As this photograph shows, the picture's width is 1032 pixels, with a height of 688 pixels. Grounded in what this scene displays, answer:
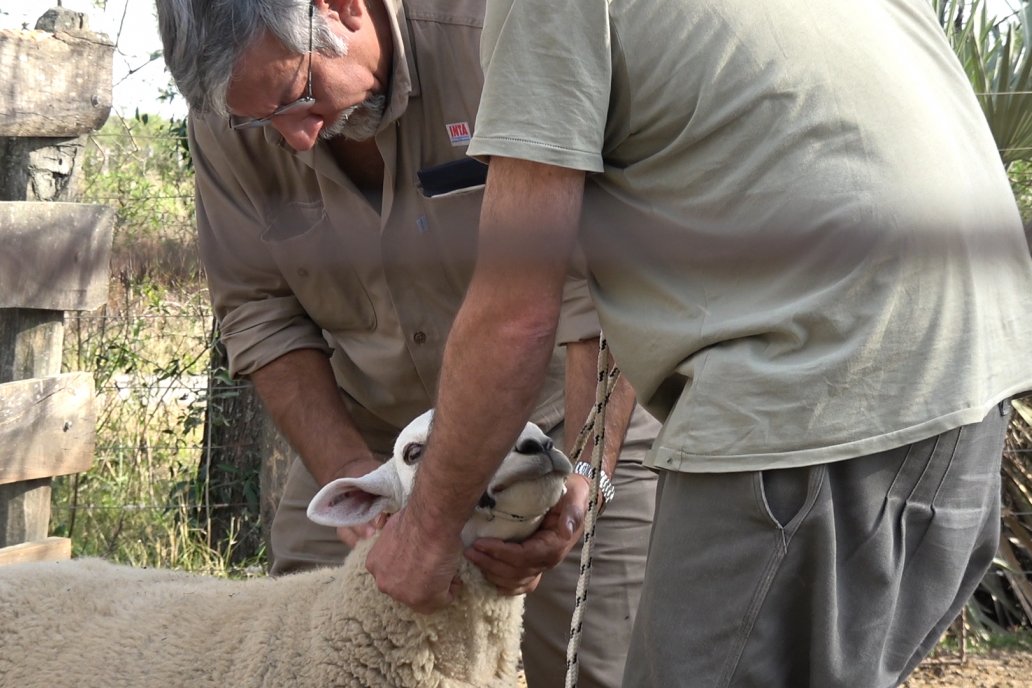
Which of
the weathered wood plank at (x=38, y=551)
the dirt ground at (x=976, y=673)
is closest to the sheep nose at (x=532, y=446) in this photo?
the weathered wood plank at (x=38, y=551)

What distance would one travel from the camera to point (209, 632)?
302 cm

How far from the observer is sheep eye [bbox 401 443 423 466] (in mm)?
2832

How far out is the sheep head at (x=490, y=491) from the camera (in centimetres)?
264

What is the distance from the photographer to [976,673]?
16.5 ft

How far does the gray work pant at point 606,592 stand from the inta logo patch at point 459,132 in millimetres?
809

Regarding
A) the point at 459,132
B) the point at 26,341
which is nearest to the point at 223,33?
the point at 459,132

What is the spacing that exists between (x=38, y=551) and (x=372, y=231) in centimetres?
196

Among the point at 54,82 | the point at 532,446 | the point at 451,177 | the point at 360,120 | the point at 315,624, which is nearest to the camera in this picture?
the point at 532,446

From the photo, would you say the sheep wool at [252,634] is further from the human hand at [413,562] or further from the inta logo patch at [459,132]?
the inta logo patch at [459,132]

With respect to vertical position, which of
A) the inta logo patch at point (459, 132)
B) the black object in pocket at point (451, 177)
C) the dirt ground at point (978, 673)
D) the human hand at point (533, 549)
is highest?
the inta logo patch at point (459, 132)

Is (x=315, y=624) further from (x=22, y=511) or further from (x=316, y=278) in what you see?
(x=22, y=511)

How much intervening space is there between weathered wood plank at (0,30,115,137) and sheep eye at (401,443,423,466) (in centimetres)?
197

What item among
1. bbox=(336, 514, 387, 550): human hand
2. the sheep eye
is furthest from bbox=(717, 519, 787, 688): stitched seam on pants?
bbox=(336, 514, 387, 550): human hand

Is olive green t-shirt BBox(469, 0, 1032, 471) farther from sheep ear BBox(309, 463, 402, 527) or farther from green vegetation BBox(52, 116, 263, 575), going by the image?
green vegetation BBox(52, 116, 263, 575)
